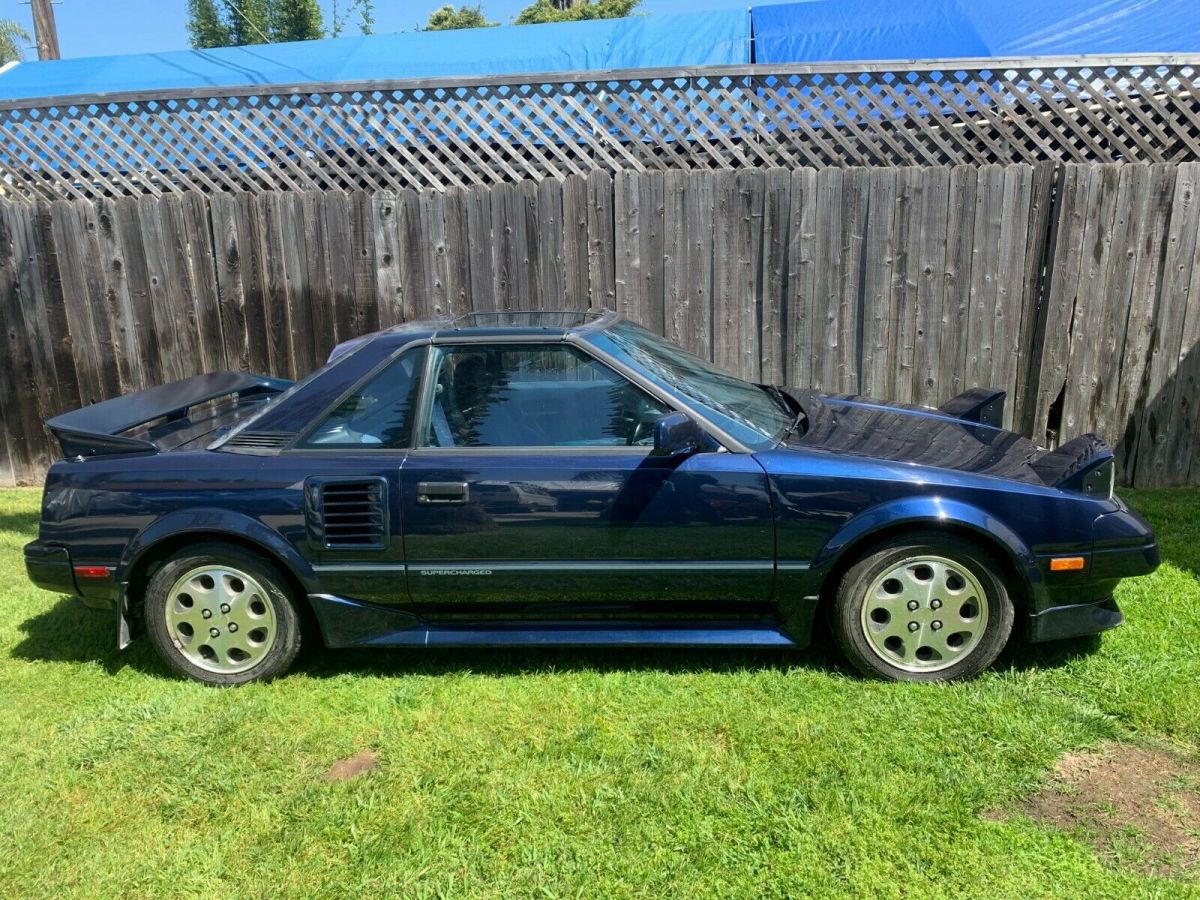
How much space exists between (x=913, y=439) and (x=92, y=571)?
12.0ft

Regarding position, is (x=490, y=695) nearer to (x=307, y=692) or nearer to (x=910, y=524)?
(x=307, y=692)

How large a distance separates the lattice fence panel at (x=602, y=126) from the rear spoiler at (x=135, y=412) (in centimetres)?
227

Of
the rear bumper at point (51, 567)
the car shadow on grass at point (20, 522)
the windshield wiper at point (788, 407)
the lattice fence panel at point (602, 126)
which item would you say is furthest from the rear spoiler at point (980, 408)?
the car shadow on grass at point (20, 522)

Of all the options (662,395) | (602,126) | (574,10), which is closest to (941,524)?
(662,395)

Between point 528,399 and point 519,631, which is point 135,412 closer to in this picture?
point 528,399

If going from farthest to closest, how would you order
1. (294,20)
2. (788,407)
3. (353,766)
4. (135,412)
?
1. (294,20)
2. (788,407)
3. (135,412)
4. (353,766)

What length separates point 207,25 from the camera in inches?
1284

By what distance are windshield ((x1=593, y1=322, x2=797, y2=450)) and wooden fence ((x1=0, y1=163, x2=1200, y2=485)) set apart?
1941mm

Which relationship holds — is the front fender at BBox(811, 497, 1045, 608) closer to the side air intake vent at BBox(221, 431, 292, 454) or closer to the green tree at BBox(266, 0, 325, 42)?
the side air intake vent at BBox(221, 431, 292, 454)

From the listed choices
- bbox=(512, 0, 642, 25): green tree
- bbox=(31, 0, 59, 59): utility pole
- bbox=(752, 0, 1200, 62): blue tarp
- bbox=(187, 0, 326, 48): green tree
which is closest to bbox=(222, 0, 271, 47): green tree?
bbox=(187, 0, 326, 48): green tree

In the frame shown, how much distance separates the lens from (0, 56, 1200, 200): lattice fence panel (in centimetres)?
577

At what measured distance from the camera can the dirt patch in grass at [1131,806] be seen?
102 inches

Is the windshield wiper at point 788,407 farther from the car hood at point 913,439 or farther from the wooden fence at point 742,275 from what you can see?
the wooden fence at point 742,275

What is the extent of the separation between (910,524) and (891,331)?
9.84ft
